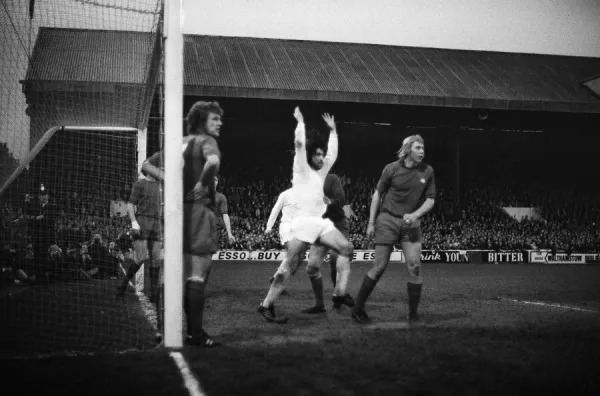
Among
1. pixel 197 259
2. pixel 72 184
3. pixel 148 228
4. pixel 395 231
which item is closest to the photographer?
pixel 197 259

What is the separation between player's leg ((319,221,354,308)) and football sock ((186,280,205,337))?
2054mm

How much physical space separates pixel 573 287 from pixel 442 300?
13.3 ft

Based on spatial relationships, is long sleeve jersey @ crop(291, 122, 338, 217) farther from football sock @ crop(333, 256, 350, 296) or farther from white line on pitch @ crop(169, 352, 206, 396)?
white line on pitch @ crop(169, 352, 206, 396)

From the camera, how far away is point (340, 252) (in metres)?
6.98

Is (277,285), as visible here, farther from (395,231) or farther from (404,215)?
(404,215)

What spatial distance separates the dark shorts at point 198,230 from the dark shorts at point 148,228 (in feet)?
12.0

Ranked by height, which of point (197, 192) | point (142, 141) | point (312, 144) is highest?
point (142, 141)

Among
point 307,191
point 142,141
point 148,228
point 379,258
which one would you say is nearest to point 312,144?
point 307,191

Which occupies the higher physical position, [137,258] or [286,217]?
[286,217]

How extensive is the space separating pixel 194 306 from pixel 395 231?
2.59 m

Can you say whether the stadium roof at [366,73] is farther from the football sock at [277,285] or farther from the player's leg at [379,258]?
the player's leg at [379,258]

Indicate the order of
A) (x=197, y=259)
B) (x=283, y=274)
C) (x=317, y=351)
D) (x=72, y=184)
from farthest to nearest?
(x=72, y=184), (x=283, y=274), (x=197, y=259), (x=317, y=351)

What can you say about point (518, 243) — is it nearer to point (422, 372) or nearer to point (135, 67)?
point (135, 67)

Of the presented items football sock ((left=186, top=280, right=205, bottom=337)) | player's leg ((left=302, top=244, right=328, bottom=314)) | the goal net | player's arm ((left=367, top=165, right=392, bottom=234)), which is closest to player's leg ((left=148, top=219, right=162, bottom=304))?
the goal net
